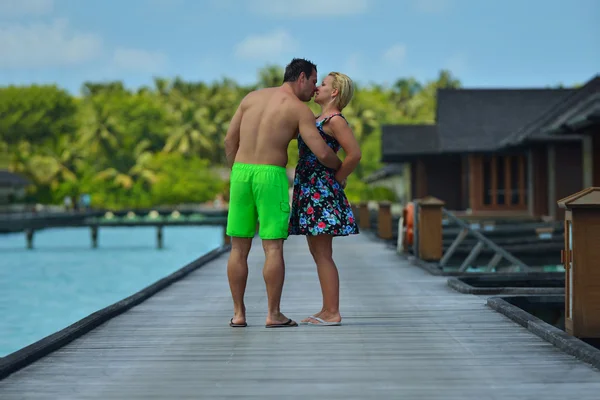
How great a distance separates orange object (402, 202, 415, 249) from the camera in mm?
16622

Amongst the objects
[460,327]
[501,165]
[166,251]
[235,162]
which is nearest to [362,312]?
[460,327]

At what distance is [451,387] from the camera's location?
5281mm

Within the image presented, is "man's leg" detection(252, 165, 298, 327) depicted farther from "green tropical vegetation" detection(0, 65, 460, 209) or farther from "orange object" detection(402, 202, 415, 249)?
"green tropical vegetation" detection(0, 65, 460, 209)

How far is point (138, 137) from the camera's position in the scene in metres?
98.7

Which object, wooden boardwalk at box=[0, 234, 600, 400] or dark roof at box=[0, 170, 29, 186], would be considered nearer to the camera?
wooden boardwalk at box=[0, 234, 600, 400]

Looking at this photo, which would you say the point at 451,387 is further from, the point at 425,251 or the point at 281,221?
the point at 425,251

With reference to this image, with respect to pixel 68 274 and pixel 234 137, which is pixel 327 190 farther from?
pixel 68 274

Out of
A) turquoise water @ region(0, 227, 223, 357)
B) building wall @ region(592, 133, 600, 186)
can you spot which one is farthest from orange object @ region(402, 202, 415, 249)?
turquoise water @ region(0, 227, 223, 357)

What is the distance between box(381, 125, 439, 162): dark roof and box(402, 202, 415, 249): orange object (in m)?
20.5

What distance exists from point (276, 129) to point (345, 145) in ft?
1.65

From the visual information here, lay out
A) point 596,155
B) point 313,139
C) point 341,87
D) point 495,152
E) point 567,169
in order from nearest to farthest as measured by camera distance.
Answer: point 313,139
point 341,87
point 596,155
point 567,169
point 495,152

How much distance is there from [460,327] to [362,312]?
1.35m

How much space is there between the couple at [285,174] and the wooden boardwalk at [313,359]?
1.70 ft

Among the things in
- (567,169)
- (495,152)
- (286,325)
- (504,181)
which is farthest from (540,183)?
(286,325)
